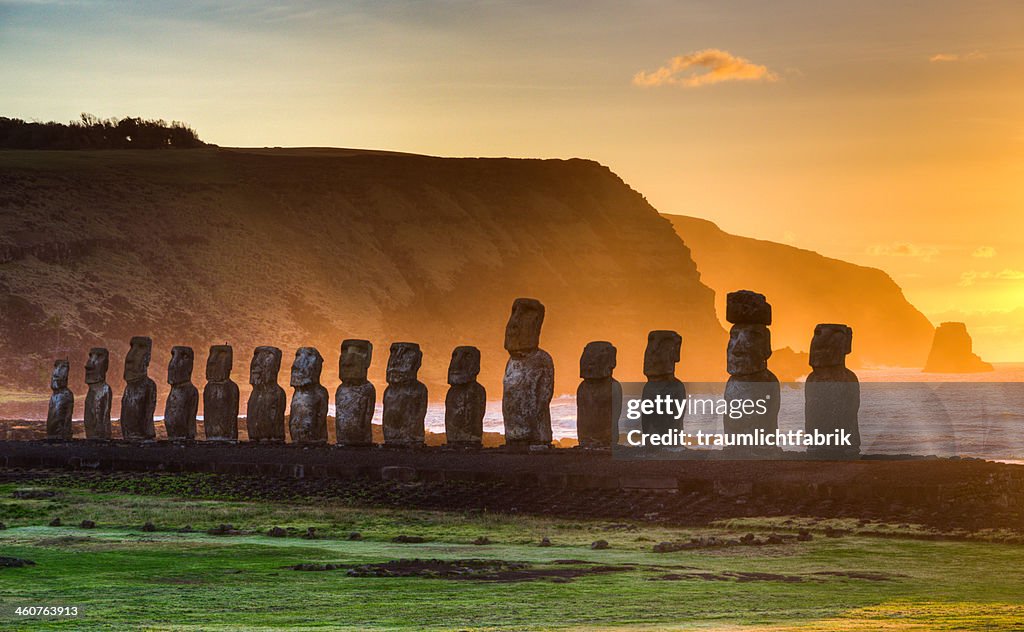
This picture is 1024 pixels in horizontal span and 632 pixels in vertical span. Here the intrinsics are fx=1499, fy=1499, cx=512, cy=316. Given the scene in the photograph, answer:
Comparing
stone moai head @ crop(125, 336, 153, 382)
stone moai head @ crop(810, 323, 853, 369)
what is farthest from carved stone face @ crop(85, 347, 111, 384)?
stone moai head @ crop(810, 323, 853, 369)

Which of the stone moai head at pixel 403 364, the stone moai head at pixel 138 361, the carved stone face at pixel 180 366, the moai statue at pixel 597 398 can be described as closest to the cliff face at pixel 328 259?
the stone moai head at pixel 138 361

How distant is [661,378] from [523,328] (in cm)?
317

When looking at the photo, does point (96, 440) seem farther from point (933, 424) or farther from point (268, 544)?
point (933, 424)

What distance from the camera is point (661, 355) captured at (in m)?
27.0

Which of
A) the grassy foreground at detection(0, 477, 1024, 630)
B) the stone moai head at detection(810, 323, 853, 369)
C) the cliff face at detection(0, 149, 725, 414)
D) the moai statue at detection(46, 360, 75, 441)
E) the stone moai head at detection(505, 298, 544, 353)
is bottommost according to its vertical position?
the grassy foreground at detection(0, 477, 1024, 630)

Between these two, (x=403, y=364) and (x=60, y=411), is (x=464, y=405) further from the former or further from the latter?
(x=60, y=411)

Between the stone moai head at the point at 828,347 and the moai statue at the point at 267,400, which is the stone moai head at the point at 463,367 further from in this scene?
the stone moai head at the point at 828,347

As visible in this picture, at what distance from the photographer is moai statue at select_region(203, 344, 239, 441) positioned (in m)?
34.5

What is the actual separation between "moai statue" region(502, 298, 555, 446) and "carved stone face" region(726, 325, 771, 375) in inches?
160

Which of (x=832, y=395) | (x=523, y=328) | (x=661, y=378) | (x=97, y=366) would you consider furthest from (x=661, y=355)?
(x=97, y=366)

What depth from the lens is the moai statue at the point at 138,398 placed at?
119 ft

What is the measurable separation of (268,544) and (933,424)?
55112 millimetres

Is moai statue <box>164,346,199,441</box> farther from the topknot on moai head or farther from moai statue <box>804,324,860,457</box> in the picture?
moai statue <box>804,324,860,457</box>

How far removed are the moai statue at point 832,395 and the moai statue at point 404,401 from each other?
8.69m
